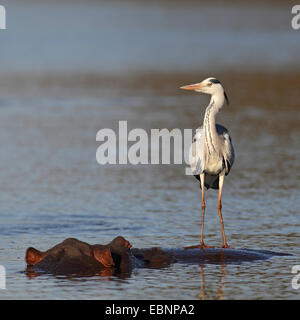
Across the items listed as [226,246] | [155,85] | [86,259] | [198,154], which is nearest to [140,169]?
[198,154]

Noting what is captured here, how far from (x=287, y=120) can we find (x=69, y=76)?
36.9 feet

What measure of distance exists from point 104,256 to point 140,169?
7.04m

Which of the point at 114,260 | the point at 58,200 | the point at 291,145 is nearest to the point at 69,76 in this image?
the point at 291,145

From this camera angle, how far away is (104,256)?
10656mm

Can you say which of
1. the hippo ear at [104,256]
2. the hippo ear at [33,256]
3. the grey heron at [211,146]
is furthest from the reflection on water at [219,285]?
the hippo ear at [33,256]

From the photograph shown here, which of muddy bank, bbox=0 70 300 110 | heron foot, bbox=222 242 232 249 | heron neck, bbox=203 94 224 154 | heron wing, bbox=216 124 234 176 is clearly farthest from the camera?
muddy bank, bbox=0 70 300 110

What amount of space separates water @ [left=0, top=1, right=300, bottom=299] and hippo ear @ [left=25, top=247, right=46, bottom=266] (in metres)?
0.22

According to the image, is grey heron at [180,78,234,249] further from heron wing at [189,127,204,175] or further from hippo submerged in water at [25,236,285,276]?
hippo submerged in water at [25,236,285,276]

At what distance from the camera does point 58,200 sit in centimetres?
1498

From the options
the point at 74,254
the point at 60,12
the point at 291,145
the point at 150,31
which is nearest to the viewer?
the point at 74,254

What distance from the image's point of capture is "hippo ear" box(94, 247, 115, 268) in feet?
34.9

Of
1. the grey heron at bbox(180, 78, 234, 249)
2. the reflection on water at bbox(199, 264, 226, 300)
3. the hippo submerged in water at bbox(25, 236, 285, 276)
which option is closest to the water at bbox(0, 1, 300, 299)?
the reflection on water at bbox(199, 264, 226, 300)

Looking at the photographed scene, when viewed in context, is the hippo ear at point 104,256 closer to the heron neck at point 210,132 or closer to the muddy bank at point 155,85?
the heron neck at point 210,132
